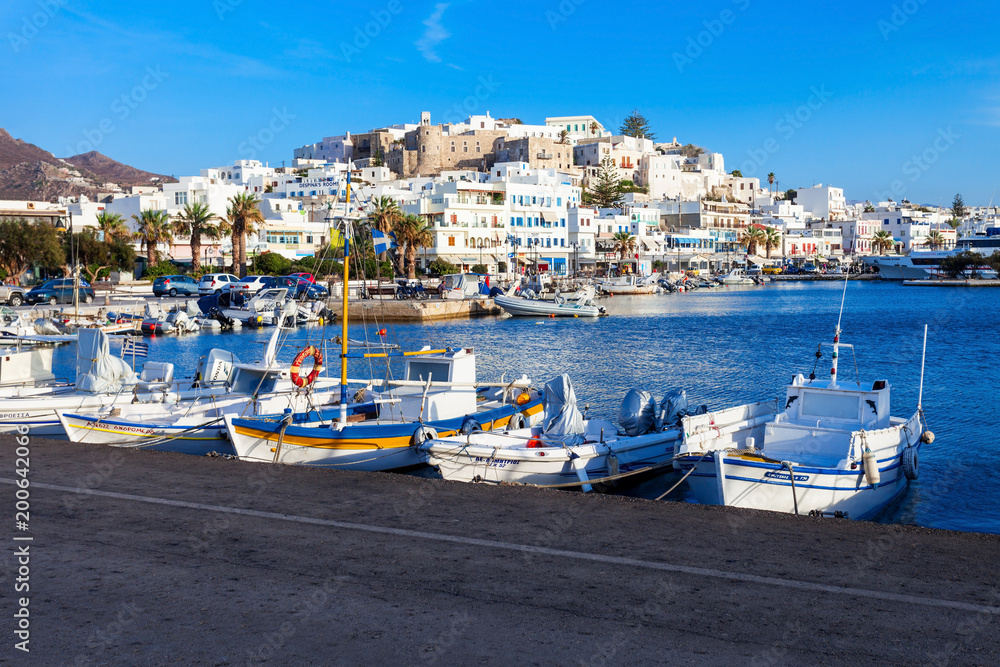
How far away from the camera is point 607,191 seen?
13012 cm

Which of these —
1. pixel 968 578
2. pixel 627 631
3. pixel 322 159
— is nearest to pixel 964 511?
pixel 968 578

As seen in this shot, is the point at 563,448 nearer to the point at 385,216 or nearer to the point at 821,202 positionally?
the point at 385,216

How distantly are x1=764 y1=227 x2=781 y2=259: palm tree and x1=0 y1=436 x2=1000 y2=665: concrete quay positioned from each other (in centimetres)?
13337

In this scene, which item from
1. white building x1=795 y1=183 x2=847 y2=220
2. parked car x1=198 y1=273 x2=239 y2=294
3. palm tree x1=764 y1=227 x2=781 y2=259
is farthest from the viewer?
white building x1=795 y1=183 x2=847 y2=220

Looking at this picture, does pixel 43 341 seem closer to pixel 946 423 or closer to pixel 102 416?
pixel 102 416

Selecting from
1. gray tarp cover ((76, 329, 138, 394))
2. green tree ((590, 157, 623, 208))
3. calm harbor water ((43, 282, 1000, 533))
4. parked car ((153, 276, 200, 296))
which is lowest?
calm harbor water ((43, 282, 1000, 533))

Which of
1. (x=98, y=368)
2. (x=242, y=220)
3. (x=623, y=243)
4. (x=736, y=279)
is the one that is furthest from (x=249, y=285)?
(x=736, y=279)

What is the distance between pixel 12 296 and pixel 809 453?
50.7 meters

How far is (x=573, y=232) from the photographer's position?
96.2 metres

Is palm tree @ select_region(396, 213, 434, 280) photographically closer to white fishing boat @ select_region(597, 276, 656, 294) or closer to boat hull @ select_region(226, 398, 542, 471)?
white fishing boat @ select_region(597, 276, 656, 294)

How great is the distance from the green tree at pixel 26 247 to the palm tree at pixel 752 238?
99.2 meters

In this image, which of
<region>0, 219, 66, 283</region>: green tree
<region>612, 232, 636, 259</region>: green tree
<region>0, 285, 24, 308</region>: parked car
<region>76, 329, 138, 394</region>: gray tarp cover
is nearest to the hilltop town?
<region>612, 232, 636, 259</region>: green tree

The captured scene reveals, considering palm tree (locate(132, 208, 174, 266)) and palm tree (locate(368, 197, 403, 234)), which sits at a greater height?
palm tree (locate(368, 197, 403, 234))

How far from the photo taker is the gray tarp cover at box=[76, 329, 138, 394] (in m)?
18.9
